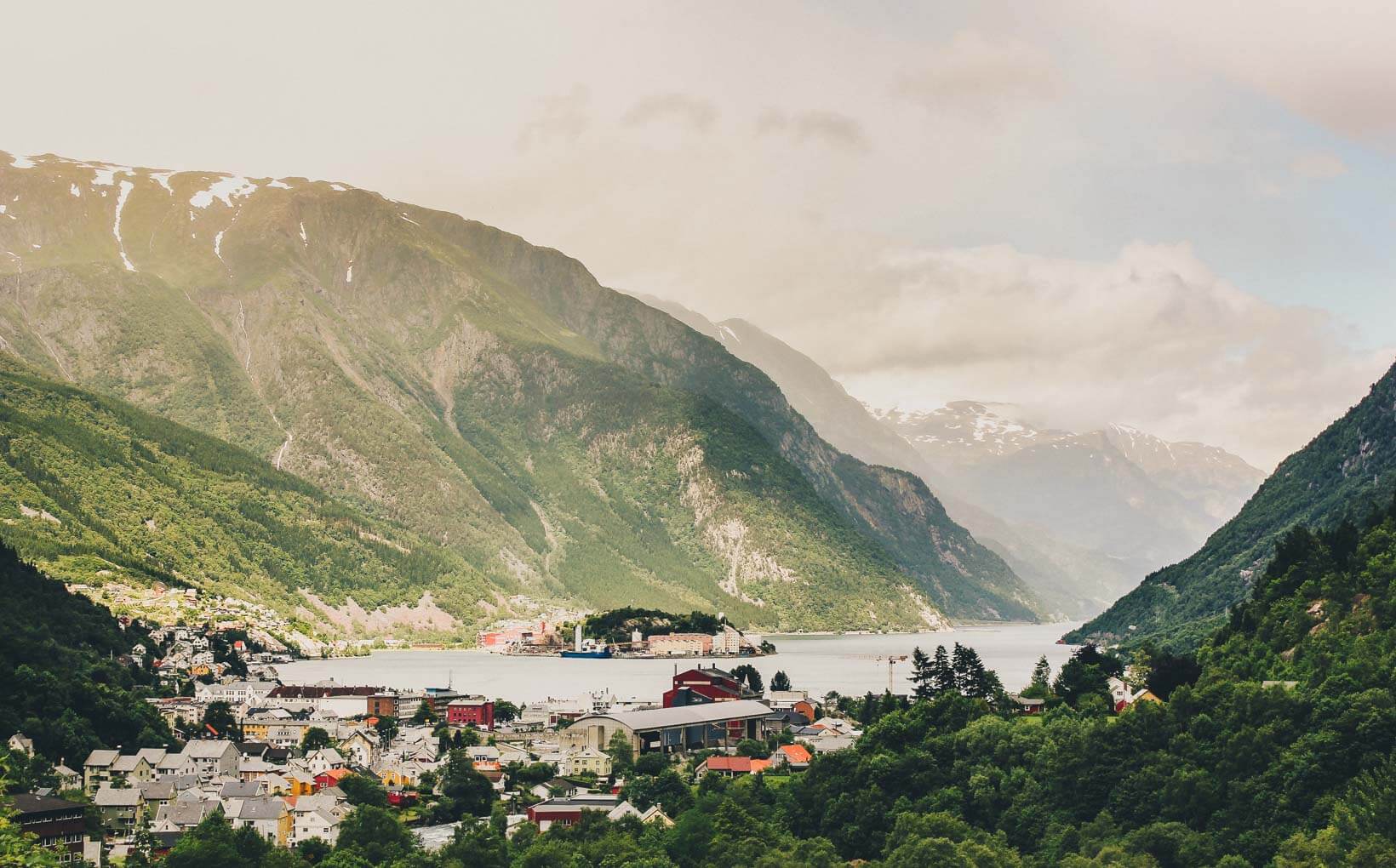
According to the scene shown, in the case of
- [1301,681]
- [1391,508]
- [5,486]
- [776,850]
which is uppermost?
→ [5,486]

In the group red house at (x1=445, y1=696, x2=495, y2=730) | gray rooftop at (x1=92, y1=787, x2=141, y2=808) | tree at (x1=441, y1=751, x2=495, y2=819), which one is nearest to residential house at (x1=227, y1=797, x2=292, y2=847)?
gray rooftop at (x1=92, y1=787, x2=141, y2=808)

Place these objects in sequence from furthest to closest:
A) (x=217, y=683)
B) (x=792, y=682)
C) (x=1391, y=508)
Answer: (x=792, y=682) → (x=217, y=683) → (x=1391, y=508)

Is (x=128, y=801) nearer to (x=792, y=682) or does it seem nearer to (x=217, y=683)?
(x=217, y=683)

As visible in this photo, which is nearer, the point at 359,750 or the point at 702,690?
the point at 359,750

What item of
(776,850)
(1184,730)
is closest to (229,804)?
(776,850)

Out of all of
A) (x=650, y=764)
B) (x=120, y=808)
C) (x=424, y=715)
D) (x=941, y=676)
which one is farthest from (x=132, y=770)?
(x=941, y=676)

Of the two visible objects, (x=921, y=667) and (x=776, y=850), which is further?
(x=921, y=667)

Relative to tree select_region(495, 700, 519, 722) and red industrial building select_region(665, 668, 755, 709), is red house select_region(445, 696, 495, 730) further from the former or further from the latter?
red industrial building select_region(665, 668, 755, 709)

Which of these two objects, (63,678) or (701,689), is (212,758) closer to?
(63,678)
